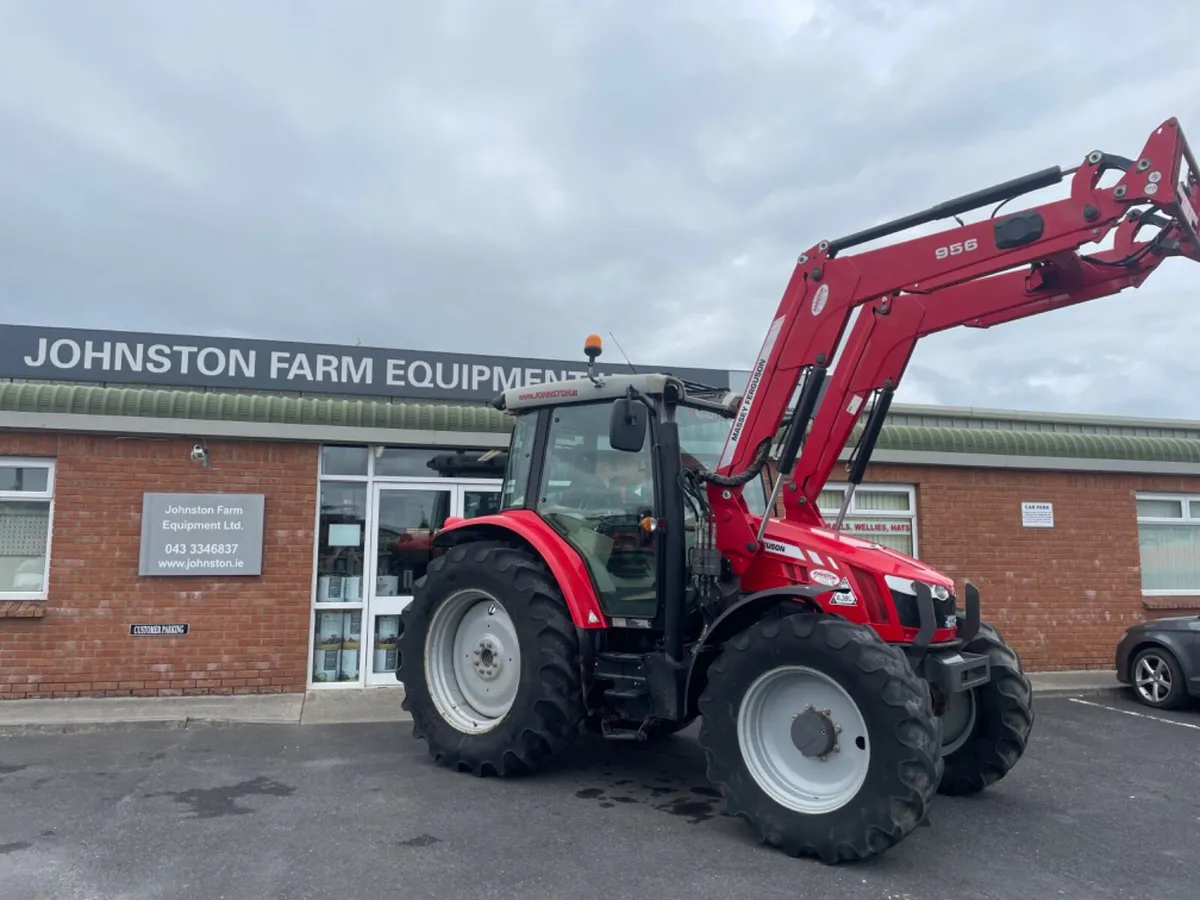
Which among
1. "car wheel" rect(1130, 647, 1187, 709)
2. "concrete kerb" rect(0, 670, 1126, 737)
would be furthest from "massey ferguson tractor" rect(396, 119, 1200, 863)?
"car wheel" rect(1130, 647, 1187, 709)

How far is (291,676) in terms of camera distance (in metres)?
8.58

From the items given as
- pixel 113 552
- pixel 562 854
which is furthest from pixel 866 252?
pixel 113 552

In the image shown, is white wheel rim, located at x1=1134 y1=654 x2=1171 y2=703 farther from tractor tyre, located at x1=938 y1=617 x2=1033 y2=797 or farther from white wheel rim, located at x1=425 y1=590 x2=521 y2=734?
white wheel rim, located at x1=425 y1=590 x2=521 y2=734

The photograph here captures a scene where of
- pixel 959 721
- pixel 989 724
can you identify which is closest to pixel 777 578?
pixel 959 721

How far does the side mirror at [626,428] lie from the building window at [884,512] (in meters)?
5.68

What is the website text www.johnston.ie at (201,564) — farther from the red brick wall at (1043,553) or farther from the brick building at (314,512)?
the red brick wall at (1043,553)

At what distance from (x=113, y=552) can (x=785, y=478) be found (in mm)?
6231

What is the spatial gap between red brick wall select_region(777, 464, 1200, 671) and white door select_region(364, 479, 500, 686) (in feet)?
14.8

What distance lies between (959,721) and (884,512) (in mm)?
5356

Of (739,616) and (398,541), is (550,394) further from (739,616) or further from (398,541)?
(398,541)

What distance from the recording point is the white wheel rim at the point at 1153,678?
8875 mm

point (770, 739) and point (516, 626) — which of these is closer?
point (770, 739)

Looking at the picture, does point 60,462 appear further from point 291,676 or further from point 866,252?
point 866,252

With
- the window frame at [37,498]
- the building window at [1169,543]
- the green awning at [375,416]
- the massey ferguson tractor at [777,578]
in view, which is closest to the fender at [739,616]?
the massey ferguson tractor at [777,578]
